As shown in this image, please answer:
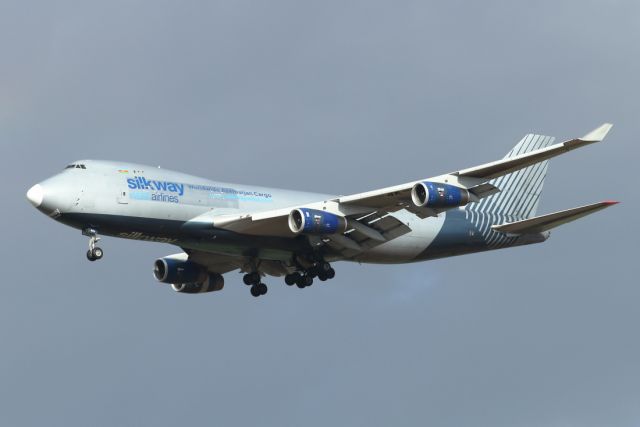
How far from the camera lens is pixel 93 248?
5550 cm

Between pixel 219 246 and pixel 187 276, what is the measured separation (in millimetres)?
6664

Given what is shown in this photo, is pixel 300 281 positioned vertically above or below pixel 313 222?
below

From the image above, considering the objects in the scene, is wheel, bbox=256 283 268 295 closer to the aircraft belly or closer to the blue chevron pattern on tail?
the aircraft belly

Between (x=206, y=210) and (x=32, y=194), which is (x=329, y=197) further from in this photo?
(x=32, y=194)

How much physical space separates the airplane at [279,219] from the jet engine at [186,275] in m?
0.05

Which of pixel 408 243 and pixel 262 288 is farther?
pixel 262 288

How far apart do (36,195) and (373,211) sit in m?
13.7

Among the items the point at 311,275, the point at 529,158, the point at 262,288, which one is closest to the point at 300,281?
the point at 311,275

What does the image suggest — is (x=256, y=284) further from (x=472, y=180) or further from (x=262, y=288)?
(x=472, y=180)

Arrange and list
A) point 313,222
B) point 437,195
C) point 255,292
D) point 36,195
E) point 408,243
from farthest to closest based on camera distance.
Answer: point 255,292 → point 408,243 → point 313,222 → point 36,195 → point 437,195

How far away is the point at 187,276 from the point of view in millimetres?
64750

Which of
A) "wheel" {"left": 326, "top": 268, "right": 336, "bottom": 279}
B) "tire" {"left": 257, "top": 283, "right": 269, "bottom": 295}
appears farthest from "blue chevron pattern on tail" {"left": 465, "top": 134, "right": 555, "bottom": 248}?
"tire" {"left": 257, "top": 283, "right": 269, "bottom": 295}

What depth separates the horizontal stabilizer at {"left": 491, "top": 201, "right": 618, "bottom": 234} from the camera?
57969mm

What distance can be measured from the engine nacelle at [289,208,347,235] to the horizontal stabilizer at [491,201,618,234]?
10200mm
